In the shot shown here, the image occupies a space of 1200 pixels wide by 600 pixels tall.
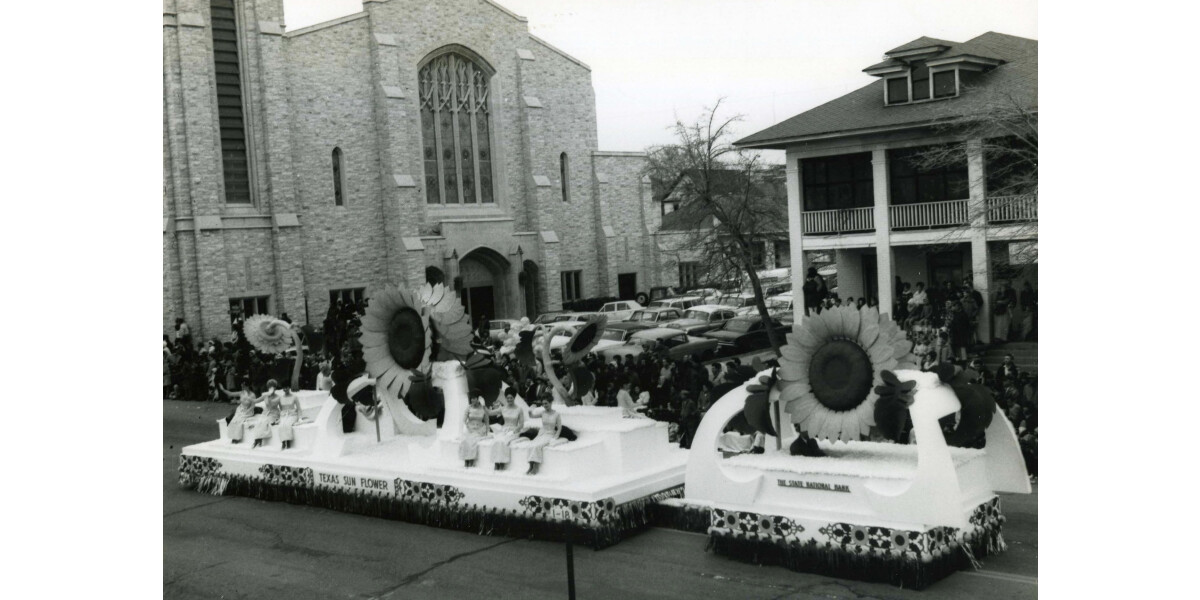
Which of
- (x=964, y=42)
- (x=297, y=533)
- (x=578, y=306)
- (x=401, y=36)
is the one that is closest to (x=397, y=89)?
(x=401, y=36)

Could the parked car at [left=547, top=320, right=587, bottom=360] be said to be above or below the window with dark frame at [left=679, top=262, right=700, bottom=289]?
below

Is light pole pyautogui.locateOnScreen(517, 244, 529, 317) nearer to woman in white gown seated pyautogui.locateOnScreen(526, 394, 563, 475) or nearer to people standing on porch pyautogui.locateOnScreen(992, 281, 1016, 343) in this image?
woman in white gown seated pyautogui.locateOnScreen(526, 394, 563, 475)

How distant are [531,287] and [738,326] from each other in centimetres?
293

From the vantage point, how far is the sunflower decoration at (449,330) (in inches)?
436

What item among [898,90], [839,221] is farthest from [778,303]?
[898,90]

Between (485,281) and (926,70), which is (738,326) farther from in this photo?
(926,70)

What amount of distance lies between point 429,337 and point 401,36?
4.56m

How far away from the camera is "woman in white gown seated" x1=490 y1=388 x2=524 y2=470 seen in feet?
33.1

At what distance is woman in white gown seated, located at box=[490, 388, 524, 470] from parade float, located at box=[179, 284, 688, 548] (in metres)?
0.09

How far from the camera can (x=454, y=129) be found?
1446 centimetres

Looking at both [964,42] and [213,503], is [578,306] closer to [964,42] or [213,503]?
[213,503]

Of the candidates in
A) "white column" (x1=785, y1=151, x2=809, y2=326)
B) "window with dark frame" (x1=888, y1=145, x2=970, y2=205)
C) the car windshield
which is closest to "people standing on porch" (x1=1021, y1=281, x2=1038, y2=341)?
"window with dark frame" (x1=888, y1=145, x2=970, y2=205)

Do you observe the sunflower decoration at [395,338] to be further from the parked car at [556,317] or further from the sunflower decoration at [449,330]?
the parked car at [556,317]

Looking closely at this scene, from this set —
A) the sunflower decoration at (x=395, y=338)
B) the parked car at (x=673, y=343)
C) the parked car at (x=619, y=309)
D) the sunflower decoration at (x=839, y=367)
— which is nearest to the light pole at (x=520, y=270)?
the parked car at (x=619, y=309)
